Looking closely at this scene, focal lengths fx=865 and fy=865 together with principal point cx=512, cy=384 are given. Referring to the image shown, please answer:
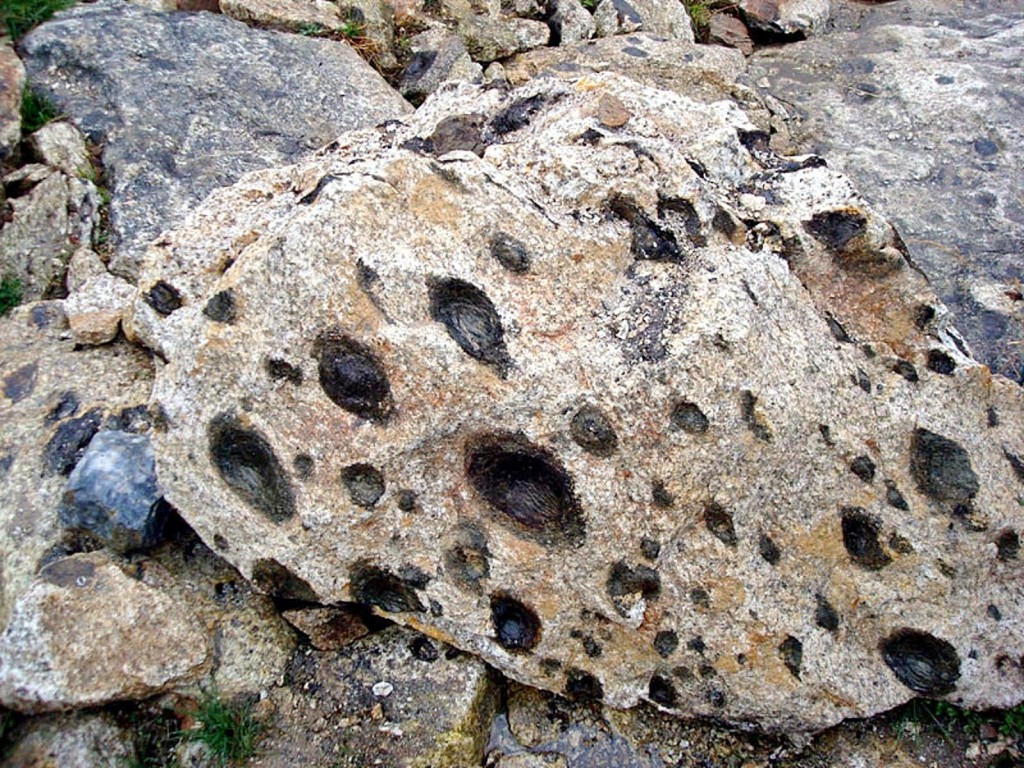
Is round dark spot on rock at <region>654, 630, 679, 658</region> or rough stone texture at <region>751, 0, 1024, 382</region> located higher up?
rough stone texture at <region>751, 0, 1024, 382</region>

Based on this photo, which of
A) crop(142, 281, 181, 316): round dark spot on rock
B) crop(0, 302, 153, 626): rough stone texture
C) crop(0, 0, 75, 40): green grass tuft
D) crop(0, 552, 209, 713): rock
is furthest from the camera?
crop(0, 0, 75, 40): green grass tuft

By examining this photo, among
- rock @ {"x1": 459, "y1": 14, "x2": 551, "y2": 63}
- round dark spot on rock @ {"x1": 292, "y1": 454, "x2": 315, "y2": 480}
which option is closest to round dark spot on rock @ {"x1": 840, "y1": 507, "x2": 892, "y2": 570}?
round dark spot on rock @ {"x1": 292, "y1": 454, "x2": 315, "y2": 480}

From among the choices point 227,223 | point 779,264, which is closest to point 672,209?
point 779,264

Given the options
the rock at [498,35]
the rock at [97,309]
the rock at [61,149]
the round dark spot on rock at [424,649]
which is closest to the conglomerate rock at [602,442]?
the round dark spot on rock at [424,649]

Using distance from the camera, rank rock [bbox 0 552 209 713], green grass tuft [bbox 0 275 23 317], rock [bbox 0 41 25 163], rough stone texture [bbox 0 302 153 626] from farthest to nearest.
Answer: rock [bbox 0 41 25 163] → green grass tuft [bbox 0 275 23 317] → rough stone texture [bbox 0 302 153 626] → rock [bbox 0 552 209 713]

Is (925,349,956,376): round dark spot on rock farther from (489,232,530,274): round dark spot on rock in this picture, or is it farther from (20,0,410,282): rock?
(20,0,410,282): rock

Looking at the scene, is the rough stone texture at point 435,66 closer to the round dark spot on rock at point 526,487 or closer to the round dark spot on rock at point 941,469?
the round dark spot on rock at point 526,487

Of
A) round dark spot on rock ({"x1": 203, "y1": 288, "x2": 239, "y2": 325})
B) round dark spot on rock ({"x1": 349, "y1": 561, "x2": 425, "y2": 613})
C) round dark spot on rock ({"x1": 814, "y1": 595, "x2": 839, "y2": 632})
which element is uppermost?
round dark spot on rock ({"x1": 203, "y1": 288, "x2": 239, "y2": 325})

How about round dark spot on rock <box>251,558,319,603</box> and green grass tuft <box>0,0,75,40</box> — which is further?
green grass tuft <box>0,0,75,40</box>
